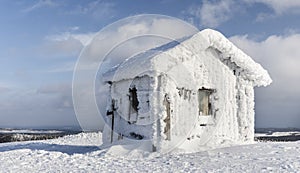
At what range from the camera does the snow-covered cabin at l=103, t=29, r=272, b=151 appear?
16125 mm

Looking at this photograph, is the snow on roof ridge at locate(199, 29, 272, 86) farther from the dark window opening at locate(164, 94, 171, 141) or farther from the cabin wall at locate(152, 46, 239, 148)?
the dark window opening at locate(164, 94, 171, 141)

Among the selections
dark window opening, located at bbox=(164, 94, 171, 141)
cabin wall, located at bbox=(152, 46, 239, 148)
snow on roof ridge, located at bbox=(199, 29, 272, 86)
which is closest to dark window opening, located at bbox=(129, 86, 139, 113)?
dark window opening, located at bbox=(164, 94, 171, 141)

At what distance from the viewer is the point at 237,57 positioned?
18.4 metres

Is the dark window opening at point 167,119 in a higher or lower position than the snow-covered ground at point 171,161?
higher

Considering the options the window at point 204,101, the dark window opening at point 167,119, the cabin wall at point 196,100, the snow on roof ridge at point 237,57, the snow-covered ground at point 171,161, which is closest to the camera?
the snow-covered ground at point 171,161

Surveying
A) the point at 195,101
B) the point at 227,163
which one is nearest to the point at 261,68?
the point at 195,101

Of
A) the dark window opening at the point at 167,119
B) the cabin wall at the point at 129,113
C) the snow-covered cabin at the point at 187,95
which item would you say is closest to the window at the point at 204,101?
the snow-covered cabin at the point at 187,95

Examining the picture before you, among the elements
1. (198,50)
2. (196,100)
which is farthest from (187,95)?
(198,50)

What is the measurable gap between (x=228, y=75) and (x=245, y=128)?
280 centimetres

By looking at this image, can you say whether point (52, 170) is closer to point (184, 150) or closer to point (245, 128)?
point (184, 150)

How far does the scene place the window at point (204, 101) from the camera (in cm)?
1777

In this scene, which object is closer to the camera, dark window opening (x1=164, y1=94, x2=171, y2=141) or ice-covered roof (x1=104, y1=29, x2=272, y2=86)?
dark window opening (x1=164, y1=94, x2=171, y2=141)

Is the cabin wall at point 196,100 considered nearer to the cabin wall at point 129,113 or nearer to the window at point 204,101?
the window at point 204,101

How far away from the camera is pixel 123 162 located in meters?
14.6
